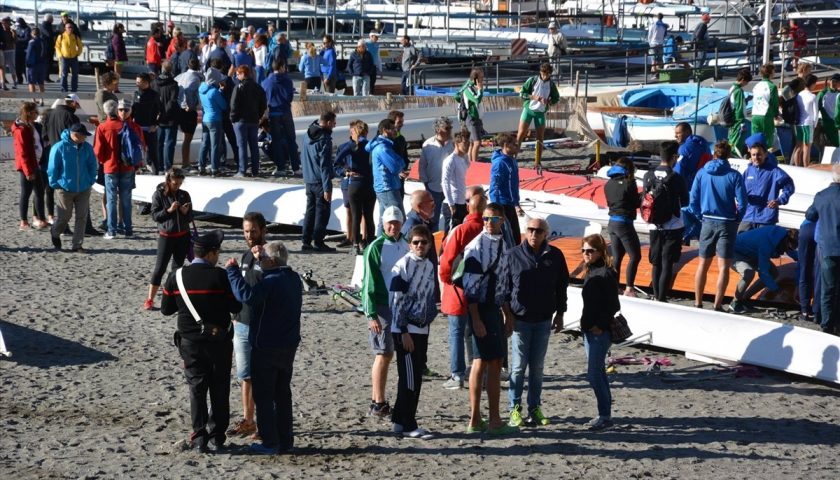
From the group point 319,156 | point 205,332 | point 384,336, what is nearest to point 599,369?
point 384,336

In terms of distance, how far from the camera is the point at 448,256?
9047mm

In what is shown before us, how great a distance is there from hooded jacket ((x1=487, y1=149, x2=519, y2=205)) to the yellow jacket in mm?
16246

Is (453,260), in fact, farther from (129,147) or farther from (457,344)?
(129,147)

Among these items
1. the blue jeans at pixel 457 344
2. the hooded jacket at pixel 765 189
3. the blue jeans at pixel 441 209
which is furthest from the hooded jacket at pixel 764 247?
the blue jeans at pixel 457 344

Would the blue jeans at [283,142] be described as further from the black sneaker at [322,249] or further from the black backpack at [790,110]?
the black backpack at [790,110]

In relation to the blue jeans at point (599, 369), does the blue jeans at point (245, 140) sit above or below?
above

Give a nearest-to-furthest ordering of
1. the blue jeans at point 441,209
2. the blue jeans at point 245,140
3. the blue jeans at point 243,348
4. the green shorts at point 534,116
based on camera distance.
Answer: the blue jeans at point 243,348, the blue jeans at point 441,209, the blue jeans at point 245,140, the green shorts at point 534,116

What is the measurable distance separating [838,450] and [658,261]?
374cm

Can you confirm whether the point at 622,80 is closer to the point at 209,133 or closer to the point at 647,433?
the point at 209,133

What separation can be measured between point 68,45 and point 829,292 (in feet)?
62.8

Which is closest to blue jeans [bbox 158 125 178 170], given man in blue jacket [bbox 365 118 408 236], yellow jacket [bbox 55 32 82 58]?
man in blue jacket [bbox 365 118 408 236]

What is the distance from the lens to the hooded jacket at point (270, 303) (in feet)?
26.0

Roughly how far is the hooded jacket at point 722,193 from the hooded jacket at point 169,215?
451cm

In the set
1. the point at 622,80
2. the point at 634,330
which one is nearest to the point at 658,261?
the point at 634,330
